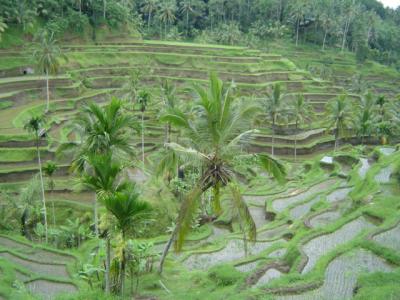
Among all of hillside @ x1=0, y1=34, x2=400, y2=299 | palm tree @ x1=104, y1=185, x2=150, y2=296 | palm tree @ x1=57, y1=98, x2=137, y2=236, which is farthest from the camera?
palm tree @ x1=57, y1=98, x2=137, y2=236

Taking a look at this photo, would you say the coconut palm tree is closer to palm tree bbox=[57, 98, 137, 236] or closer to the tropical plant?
palm tree bbox=[57, 98, 137, 236]

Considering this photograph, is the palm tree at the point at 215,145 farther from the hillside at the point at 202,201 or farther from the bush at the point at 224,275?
the bush at the point at 224,275

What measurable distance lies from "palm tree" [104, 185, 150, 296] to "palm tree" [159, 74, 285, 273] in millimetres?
1295

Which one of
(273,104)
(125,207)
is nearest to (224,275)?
(125,207)

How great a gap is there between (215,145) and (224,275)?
14.7 feet

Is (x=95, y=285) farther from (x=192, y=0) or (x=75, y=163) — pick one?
(x=192, y=0)

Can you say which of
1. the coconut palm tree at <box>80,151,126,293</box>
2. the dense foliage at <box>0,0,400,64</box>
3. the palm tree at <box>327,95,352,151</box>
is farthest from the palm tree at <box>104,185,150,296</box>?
the dense foliage at <box>0,0,400,64</box>

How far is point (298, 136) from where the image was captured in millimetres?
49562

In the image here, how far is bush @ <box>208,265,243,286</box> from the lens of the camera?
13547mm

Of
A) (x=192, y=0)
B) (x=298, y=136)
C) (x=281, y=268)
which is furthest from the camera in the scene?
(x=192, y=0)

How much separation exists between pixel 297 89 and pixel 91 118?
162 ft

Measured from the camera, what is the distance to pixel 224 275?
540 inches

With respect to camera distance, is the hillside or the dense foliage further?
the dense foliage

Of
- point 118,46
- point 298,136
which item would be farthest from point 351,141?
point 118,46
